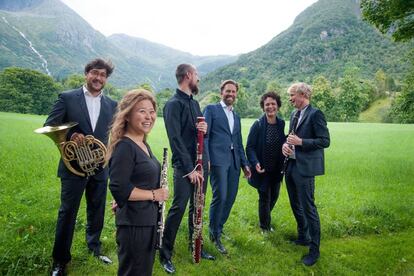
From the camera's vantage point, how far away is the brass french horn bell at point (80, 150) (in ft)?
13.0

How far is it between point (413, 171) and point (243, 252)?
1031 cm

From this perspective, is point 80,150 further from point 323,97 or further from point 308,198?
point 323,97

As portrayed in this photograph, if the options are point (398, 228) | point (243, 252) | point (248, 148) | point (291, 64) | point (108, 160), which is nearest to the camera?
point (108, 160)

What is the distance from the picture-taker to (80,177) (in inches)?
168

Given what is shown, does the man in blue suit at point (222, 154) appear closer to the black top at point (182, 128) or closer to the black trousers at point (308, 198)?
the black top at point (182, 128)

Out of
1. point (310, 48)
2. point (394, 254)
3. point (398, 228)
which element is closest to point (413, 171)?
point (398, 228)

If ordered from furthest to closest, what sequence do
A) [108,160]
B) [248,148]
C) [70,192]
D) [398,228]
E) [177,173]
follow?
[398,228], [248,148], [177,173], [70,192], [108,160]

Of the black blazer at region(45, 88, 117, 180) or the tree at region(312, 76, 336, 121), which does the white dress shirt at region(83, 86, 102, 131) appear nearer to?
the black blazer at region(45, 88, 117, 180)

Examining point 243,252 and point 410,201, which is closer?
point 243,252

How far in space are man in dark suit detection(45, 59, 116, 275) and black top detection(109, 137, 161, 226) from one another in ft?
5.26

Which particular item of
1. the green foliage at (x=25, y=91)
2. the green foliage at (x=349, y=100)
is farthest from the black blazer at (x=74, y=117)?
the green foliage at (x=349, y=100)

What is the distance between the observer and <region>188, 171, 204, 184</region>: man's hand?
444 cm

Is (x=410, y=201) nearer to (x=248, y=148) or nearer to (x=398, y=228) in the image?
(x=398, y=228)

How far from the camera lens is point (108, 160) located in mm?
2791
